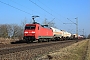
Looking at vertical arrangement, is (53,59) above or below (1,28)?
below

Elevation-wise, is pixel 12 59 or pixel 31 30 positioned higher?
pixel 31 30

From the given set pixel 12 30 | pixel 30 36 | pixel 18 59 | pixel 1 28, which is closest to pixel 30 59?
pixel 18 59

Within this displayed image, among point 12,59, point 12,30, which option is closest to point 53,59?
point 12,59

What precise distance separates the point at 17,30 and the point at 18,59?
4150 inches

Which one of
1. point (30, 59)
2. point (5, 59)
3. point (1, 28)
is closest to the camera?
point (5, 59)

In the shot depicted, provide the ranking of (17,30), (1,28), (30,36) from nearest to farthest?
(30,36), (1,28), (17,30)

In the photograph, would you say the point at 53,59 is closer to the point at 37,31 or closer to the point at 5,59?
the point at 5,59

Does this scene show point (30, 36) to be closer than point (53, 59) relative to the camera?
No

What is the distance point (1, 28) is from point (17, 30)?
463 inches

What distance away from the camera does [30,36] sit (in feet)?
119

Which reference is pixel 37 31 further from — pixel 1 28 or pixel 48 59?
pixel 1 28

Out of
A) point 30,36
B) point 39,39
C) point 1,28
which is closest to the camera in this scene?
point 30,36

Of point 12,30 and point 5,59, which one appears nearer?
point 5,59

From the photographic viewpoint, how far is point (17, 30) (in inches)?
4599
